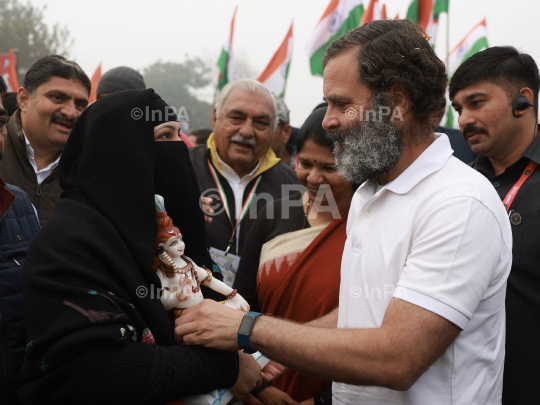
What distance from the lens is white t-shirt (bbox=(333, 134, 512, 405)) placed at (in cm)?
136

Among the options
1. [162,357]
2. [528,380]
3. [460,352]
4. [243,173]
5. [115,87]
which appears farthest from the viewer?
[115,87]

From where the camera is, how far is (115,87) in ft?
13.6

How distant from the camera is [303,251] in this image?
8.19 feet

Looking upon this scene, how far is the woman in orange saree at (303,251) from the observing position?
2.38 metres

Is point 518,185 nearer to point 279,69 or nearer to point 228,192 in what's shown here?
point 228,192

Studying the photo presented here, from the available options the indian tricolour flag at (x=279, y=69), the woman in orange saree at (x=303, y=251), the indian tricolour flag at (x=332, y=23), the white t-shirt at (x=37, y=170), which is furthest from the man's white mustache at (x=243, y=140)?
the indian tricolour flag at (x=279, y=69)

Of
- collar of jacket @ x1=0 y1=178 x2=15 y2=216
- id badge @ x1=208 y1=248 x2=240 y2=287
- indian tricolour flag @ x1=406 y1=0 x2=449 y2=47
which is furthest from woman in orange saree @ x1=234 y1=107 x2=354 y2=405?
indian tricolour flag @ x1=406 y1=0 x2=449 y2=47

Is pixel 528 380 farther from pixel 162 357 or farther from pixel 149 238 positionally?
pixel 149 238

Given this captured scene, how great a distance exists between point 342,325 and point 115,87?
3.32 m

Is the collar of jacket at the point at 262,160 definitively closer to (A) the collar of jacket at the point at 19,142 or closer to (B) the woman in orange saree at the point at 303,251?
A: (B) the woman in orange saree at the point at 303,251

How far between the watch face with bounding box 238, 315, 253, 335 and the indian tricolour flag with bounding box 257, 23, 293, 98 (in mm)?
6601

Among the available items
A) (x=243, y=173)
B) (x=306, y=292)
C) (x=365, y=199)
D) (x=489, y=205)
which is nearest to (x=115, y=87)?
(x=243, y=173)

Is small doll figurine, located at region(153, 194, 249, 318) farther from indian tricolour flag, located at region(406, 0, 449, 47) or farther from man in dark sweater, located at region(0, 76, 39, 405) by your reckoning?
indian tricolour flag, located at region(406, 0, 449, 47)

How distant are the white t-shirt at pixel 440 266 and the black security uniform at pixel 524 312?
2.41 ft
